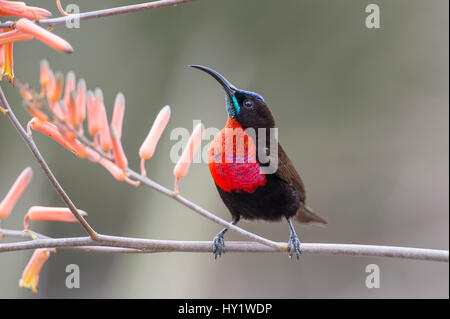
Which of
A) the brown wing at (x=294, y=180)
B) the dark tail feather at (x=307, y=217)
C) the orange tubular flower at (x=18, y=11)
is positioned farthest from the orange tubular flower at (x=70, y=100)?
the dark tail feather at (x=307, y=217)

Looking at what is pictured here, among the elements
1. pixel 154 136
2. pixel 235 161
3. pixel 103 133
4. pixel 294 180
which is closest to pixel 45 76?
pixel 103 133

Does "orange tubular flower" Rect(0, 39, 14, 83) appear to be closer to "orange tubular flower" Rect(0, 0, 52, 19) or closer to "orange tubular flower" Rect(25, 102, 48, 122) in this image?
"orange tubular flower" Rect(0, 0, 52, 19)

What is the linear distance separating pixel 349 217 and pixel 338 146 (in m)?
0.81

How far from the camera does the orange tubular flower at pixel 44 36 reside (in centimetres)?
133

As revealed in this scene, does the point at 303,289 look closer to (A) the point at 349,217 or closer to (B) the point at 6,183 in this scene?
(A) the point at 349,217

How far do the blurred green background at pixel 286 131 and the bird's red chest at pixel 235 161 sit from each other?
298cm

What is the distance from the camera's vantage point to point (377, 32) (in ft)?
20.8

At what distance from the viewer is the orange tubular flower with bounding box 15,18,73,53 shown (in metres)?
1.33

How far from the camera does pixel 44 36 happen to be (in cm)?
137

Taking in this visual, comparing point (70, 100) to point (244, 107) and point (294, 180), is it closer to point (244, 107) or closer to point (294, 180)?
point (244, 107)

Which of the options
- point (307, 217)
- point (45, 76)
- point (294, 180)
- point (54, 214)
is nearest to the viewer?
point (45, 76)

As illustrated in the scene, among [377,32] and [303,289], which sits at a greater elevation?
[377,32]

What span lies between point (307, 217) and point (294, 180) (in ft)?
1.41

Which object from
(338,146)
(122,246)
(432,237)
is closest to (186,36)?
(338,146)
